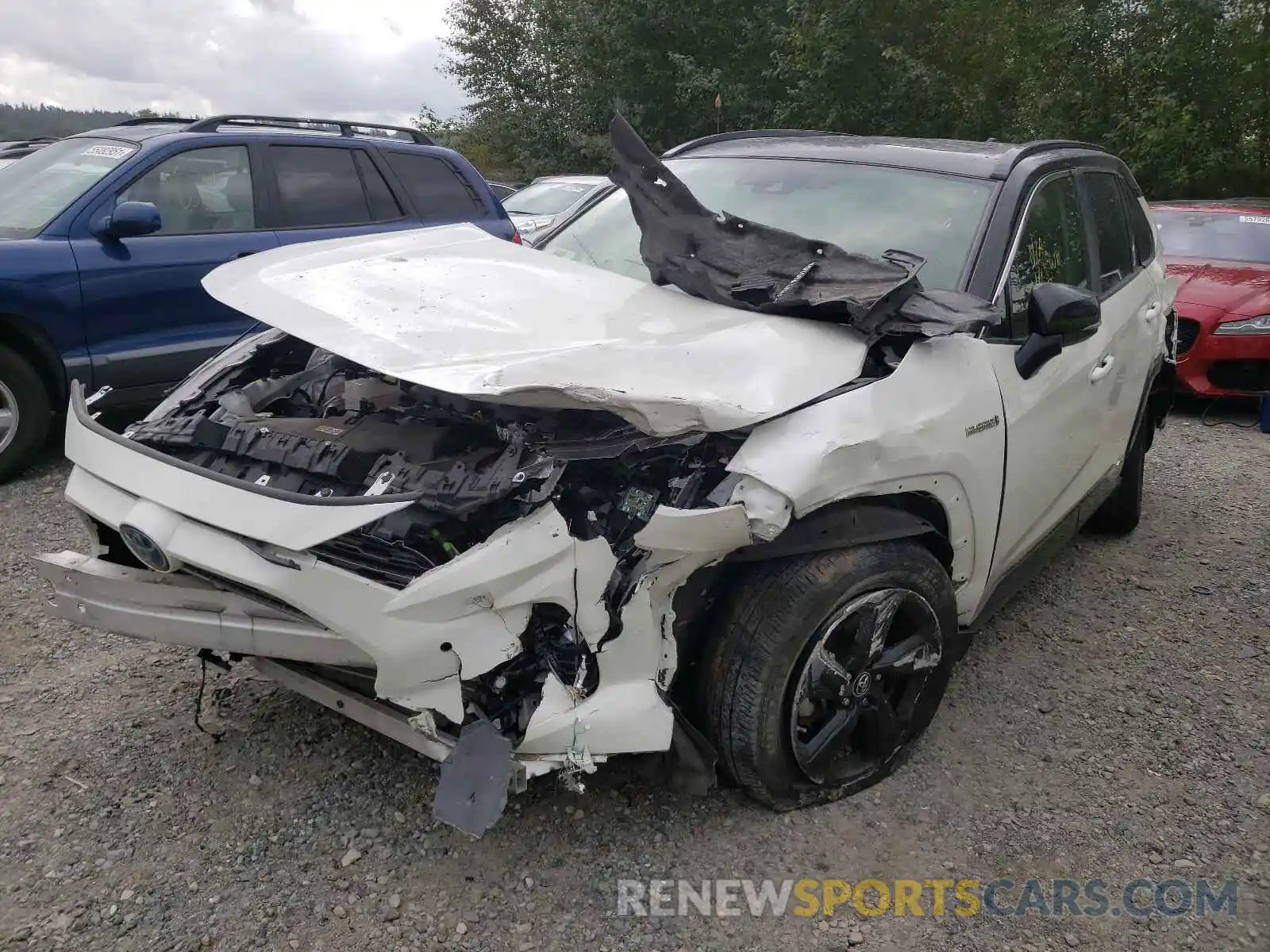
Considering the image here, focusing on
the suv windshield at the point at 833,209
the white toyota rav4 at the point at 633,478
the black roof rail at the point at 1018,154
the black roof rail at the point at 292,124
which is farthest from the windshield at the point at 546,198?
the white toyota rav4 at the point at 633,478

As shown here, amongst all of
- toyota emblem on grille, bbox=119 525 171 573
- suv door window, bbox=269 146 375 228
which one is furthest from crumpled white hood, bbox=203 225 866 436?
suv door window, bbox=269 146 375 228

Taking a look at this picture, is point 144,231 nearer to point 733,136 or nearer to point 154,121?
point 154,121

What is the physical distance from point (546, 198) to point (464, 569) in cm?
951

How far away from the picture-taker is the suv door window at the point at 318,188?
583 centimetres

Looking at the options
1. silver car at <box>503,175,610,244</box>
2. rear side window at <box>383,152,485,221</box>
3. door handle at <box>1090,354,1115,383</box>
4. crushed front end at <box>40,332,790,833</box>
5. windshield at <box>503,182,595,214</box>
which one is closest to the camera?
crushed front end at <box>40,332,790,833</box>

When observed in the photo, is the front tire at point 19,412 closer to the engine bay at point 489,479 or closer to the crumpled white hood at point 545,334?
the crumpled white hood at point 545,334

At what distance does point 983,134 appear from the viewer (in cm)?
1581

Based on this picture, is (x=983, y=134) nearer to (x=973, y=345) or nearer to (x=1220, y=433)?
(x=1220, y=433)

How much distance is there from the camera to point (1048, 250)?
319 cm

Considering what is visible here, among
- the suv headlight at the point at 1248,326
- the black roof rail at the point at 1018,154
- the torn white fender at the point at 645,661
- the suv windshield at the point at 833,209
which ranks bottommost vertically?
the suv headlight at the point at 1248,326

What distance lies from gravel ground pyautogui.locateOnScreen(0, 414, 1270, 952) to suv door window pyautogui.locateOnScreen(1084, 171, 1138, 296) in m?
1.51

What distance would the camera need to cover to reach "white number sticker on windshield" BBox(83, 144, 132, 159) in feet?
17.6

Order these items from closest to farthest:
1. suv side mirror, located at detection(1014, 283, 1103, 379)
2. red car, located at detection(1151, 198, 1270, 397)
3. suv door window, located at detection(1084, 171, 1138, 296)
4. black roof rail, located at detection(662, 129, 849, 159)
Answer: suv side mirror, located at detection(1014, 283, 1103, 379), suv door window, located at detection(1084, 171, 1138, 296), black roof rail, located at detection(662, 129, 849, 159), red car, located at detection(1151, 198, 1270, 397)

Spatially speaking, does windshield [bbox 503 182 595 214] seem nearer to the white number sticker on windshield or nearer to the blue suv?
the blue suv
